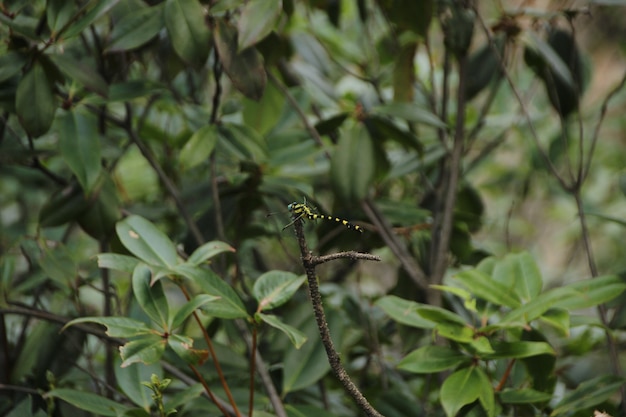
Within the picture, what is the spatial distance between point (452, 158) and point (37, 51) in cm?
68

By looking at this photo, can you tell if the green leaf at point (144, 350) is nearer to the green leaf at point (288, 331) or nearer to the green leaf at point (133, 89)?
the green leaf at point (288, 331)

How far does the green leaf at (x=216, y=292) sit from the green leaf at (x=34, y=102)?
0.30 meters

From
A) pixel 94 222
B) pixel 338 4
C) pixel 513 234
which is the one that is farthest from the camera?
pixel 513 234

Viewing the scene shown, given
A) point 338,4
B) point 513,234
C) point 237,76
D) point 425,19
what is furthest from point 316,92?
point 513,234

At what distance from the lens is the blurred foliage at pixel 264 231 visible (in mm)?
987

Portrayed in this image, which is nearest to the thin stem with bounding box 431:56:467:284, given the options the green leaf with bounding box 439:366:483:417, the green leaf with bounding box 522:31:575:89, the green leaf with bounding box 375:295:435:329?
the green leaf with bounding box 522:31:575:89

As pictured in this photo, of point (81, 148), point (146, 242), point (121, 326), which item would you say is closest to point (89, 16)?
point (81, 148)

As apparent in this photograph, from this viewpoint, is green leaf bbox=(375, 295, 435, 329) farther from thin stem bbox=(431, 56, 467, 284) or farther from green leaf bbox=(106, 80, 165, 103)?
green leaf bbox=(106, 80, 165, 103)

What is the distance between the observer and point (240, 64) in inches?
44.8

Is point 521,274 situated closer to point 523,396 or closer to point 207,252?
point 523,396

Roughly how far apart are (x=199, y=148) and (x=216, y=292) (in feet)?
1.01

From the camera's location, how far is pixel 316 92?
1.57 meters

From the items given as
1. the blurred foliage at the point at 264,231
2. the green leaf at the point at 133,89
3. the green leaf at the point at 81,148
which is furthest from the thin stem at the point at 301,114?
the green leaf at the point at 81,148

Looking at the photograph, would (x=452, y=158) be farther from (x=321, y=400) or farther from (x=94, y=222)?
(x=94, y=222)
